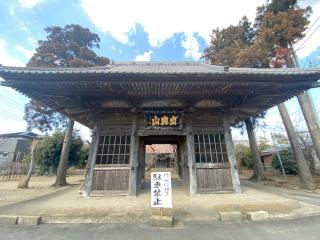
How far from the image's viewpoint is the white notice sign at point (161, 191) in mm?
4562

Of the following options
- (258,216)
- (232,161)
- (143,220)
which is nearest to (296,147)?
(232,161)

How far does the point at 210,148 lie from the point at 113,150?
3.96 meters

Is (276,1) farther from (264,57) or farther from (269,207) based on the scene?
(269,207)

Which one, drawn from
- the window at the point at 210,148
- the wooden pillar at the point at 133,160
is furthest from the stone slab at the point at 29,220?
the window at the point at 210,148

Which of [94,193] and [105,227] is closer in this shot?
[105,227]

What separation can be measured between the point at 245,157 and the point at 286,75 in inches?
847

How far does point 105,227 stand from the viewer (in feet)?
13.7

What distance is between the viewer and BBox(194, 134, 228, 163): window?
7637 millimetres

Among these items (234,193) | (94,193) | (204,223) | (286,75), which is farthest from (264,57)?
(94,193)

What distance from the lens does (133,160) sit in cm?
744

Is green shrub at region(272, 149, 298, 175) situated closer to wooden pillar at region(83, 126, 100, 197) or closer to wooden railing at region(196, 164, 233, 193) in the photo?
wooden railing at region(196, 164, 233, 193)

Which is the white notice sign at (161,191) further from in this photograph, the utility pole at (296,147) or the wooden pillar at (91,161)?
the utility pole at (296,147)

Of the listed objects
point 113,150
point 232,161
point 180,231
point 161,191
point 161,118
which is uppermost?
point 161,118

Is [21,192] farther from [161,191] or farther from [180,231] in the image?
[180,231]
